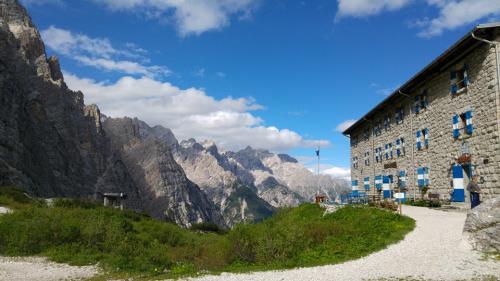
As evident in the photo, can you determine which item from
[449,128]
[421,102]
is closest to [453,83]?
[449,128]

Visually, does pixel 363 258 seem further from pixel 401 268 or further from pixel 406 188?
pixel 406 188

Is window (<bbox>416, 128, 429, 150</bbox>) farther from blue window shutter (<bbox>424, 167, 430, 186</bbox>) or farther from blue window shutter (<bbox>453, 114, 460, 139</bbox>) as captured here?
blue window shutter (<bbox>453, 114, 460, 139</bbox>)

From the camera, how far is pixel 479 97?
21.1 metres

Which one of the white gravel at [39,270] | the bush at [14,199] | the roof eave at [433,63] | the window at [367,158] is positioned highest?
the roof eave at [433,63]

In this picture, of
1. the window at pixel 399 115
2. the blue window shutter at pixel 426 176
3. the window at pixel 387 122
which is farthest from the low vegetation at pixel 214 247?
the window at pixel 387 122

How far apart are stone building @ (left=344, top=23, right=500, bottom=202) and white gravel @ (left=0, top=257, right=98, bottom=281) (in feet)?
64.9

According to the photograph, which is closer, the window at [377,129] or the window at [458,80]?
the window at [458,80]

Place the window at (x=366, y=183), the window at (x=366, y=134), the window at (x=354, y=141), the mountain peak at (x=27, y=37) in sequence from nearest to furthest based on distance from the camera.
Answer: the window at (x=366, y=183) < the window at (x=366, y=134) < the window at (x=354, y=141) < the mountain peak at (x=27, y=37)

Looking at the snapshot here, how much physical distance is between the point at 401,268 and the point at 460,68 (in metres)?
16.8

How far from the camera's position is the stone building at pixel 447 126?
65.3ft

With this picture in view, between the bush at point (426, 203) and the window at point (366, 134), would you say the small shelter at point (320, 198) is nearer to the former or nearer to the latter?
the bush at point (426, 203)

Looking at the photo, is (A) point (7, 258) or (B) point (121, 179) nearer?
(A) point (7, 258)

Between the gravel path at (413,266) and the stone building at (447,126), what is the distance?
26.7 feet

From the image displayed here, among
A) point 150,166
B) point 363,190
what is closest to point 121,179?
point 150,166
